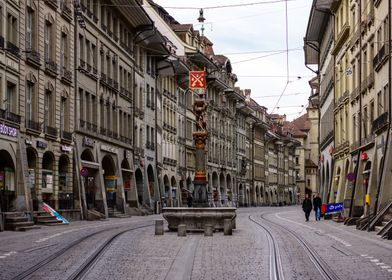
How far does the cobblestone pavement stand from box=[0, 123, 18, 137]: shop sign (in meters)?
7.47

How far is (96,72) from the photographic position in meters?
56.1

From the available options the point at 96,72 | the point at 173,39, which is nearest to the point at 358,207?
the point at 96,72

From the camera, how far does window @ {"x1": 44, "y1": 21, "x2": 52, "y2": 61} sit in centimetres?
4506

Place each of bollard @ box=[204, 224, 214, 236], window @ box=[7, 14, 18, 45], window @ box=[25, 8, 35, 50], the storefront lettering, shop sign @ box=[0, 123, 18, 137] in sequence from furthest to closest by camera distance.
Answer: the storefront lettering, window @ box=[25, 8, 35, 50], window @ box=[7, 14, 18, 45], shop sign @ box=[0, 123, 18, 137], bollard @ box=[204, 224, 214, 236]

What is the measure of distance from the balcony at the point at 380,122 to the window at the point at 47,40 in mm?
16565

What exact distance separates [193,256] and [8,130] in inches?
737

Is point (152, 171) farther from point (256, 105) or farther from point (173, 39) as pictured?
point (256, 105)

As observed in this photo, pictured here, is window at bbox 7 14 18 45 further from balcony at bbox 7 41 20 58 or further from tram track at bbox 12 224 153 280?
tram track at bbox 12 224 153 280

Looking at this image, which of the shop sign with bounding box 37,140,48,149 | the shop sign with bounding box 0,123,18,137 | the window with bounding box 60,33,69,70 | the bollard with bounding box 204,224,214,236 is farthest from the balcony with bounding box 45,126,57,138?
the bollard with bounding box 204,224,214,236

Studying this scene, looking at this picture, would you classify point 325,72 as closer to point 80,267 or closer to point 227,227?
point 227,227

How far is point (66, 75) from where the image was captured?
49094mm

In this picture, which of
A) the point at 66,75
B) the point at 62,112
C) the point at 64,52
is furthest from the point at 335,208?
the point at 64,52

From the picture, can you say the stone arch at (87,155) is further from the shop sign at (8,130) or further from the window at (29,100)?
the shop sign at (8,130)

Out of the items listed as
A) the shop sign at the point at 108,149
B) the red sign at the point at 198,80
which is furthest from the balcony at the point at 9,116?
the shop sign at the point at 108,149
